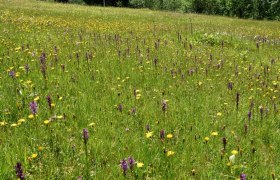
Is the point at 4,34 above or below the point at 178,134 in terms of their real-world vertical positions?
above

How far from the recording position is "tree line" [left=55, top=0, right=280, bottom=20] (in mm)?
47003

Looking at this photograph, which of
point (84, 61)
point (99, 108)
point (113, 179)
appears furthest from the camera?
point (84, 61)

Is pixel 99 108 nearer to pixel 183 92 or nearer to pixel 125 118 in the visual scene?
pixel 125 118

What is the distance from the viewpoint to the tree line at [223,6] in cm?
4700

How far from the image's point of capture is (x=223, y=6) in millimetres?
54406

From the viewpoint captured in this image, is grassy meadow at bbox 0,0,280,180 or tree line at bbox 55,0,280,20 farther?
tree line at bbox 55,0,280,20

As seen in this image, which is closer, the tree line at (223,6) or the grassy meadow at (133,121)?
the grassy meadow at (133,121)

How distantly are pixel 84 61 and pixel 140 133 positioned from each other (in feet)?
11.9

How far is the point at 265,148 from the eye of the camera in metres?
3.72

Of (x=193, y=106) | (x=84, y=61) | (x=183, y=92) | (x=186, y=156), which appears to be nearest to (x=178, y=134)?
(x=186, y=156)

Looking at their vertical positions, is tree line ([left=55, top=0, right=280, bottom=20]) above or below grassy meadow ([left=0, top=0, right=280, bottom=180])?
above

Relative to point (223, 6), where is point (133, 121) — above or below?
below

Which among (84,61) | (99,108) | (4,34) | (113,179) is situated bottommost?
(113,179)

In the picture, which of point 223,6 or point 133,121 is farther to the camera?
point 223,6
